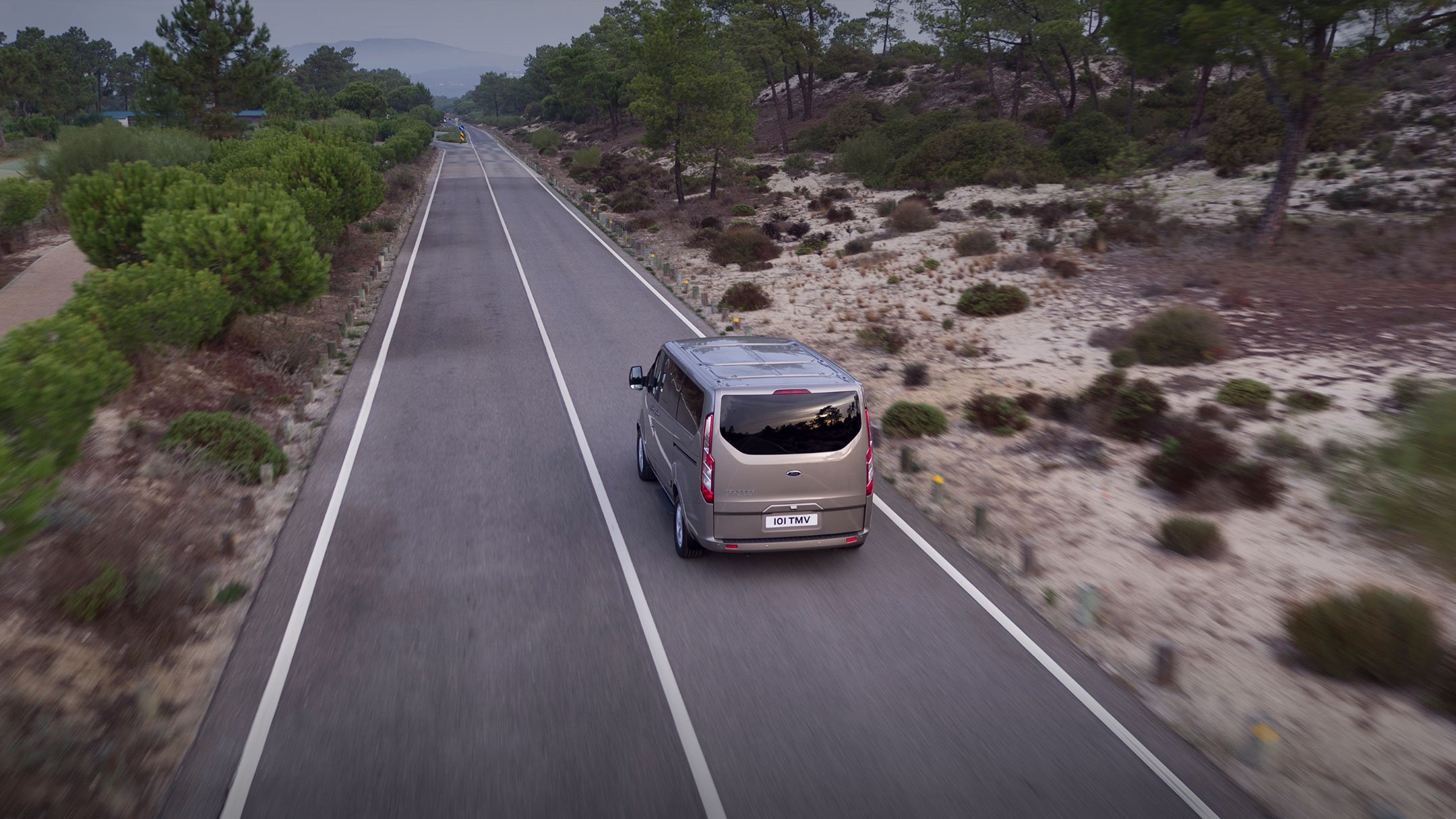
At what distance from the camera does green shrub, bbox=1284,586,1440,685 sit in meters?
6.55

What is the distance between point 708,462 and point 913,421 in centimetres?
611

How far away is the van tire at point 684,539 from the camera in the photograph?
8.47 metres

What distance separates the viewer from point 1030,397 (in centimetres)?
1413

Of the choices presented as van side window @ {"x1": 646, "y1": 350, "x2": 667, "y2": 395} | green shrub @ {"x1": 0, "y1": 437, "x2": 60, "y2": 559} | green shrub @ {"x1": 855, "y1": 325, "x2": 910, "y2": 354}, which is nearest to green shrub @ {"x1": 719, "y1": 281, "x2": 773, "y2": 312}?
green shrub @ {"x1": 855, "y1": 325, "x2": 910, "y2": 354}

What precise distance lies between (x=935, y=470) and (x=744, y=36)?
54.8 metres

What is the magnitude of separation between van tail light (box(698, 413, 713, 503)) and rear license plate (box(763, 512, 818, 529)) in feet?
2.00

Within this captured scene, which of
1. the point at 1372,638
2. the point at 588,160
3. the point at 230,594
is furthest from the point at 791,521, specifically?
the point at 588,160

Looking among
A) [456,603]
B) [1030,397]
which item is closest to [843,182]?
[1030,397]

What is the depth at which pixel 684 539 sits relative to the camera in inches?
339

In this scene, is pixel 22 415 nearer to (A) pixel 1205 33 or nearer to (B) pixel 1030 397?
(B) pixel 1030 397

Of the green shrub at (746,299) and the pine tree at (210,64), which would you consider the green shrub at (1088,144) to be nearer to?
the green shrub at (746,299)

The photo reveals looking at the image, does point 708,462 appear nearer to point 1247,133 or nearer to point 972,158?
point 1247,133

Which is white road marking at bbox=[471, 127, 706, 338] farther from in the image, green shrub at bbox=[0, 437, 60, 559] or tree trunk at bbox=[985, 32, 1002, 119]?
tree trunk at bbox=[985, 32, 1002, 119]

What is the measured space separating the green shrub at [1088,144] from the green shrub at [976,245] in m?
12.5
